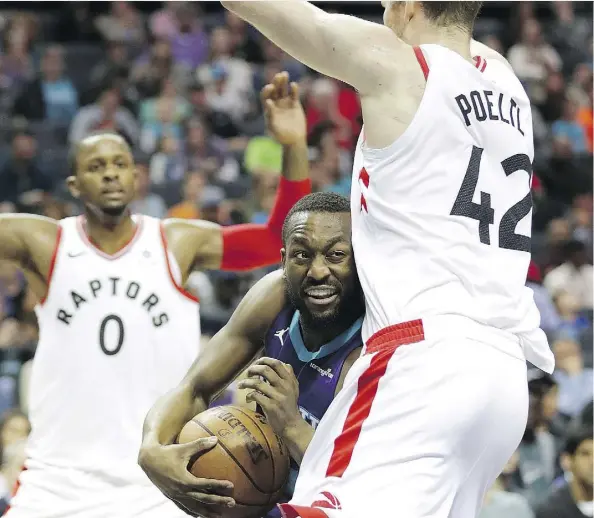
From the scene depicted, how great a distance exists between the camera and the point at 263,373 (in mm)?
3264

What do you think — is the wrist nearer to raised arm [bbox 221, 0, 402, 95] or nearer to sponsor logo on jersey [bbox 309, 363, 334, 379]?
sponsor logo on jersey [bbox 309, 363, 334, 379]

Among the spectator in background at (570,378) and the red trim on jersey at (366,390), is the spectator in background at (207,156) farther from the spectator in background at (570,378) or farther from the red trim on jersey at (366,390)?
the red trim on jersey at (366,390)

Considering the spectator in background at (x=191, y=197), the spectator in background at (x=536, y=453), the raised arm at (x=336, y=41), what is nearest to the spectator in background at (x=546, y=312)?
the spectator in background at (x=536, y=453)

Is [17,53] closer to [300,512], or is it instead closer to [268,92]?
[268,92]

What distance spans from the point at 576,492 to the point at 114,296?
271 cm

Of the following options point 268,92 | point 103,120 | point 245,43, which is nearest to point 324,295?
point 268,92

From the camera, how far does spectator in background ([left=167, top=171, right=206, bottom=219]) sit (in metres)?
9.51

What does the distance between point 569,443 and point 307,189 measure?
7.75ft

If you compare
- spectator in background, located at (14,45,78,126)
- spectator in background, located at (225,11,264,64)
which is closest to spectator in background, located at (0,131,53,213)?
spectator in background, located at (14,45,78,126)

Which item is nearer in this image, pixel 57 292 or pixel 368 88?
pixel 368 88

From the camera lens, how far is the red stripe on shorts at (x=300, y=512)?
2.84m

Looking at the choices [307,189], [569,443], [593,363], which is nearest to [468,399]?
[307,189]

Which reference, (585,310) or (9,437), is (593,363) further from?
(9,437)

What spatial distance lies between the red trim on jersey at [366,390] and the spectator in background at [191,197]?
6.53 m
